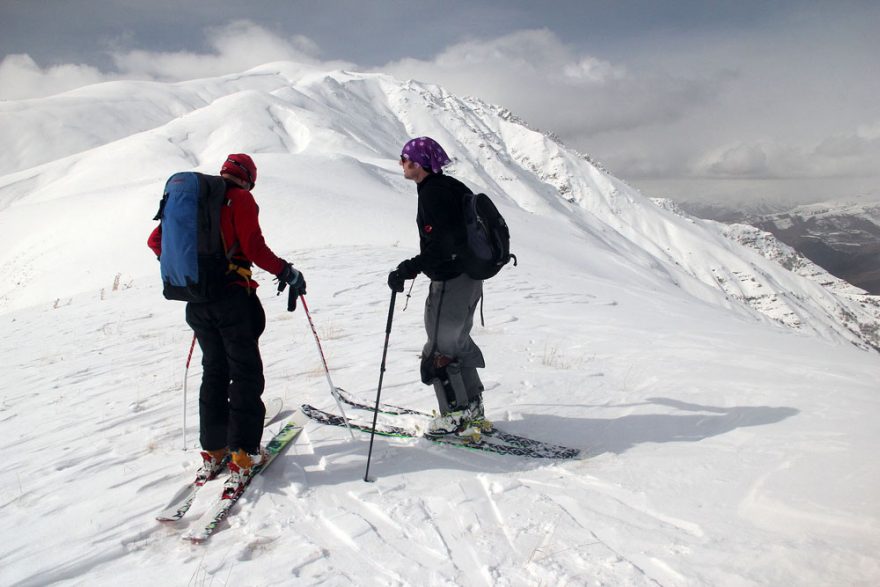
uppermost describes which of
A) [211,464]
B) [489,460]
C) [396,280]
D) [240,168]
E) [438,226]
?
[240,168]

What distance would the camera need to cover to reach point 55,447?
467 centimetres

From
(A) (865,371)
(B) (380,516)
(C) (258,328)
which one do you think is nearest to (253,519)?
(B) (380,516)

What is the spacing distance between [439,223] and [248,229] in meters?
1.41

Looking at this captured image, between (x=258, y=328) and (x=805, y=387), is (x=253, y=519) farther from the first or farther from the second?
(x=805, y=387)

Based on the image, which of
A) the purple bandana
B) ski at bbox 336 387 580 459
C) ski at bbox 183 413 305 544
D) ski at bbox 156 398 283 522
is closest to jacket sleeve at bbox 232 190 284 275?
the purple bandana

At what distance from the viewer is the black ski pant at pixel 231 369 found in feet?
12.7

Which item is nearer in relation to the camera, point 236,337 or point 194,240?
point 194,240

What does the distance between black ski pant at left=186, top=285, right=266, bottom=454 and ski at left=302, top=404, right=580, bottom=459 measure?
1.08 metres

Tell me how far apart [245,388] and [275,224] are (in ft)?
59.7

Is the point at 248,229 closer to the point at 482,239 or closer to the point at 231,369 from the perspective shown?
the point at 231,369

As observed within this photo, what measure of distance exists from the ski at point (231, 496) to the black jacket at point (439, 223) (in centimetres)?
188

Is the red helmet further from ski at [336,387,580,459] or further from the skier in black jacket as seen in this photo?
ski at [336,387,580,459]

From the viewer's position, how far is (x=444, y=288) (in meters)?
4.43

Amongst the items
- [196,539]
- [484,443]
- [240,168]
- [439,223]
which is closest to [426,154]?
[439,223]
